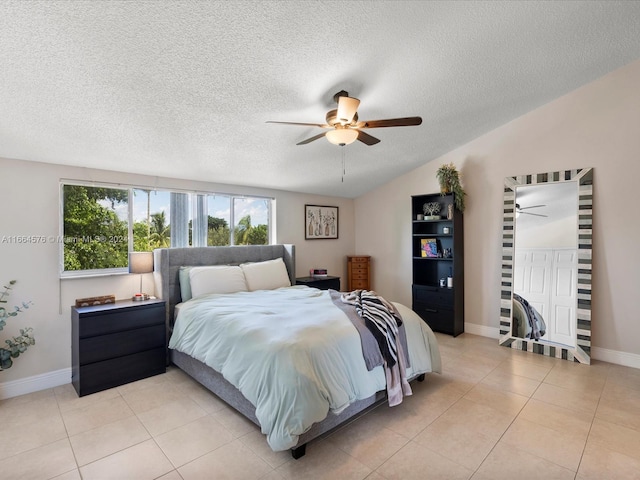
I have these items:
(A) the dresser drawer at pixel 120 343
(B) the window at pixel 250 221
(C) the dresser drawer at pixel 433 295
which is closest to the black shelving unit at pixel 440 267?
(C) the dresser drawer at pixel 433 295

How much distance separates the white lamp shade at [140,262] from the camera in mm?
3434

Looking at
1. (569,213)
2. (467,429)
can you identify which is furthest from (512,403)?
(569,213)

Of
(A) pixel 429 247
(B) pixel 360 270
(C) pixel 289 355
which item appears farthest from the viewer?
(B) pixel 360 270

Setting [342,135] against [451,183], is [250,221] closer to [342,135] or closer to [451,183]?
[342,135]

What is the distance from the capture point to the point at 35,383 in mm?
3053

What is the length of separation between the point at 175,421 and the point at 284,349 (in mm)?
1202

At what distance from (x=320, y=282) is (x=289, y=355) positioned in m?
3.13

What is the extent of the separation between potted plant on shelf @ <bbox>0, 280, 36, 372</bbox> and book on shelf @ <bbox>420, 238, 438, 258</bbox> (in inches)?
186

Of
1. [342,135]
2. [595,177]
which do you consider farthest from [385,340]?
[595,177]

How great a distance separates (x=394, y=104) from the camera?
325cm

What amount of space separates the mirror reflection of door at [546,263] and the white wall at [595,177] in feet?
0.73

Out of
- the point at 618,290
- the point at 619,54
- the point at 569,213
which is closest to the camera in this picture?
the point at 619,54

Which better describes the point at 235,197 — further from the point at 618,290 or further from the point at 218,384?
the point at 618,290

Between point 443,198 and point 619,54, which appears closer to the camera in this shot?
point 619,54
